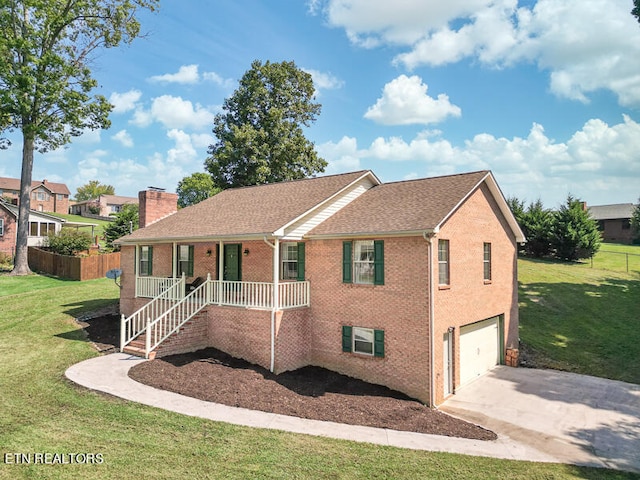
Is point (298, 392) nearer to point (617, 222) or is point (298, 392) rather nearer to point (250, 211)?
point (250, 211)

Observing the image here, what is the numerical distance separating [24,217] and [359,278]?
28270 millimetres

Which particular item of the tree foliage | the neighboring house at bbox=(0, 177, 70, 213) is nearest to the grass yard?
the tree foliage

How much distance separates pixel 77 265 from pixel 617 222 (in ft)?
220

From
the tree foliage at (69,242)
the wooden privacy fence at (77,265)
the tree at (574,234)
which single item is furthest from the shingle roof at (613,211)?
the tree foliage at (69,242)

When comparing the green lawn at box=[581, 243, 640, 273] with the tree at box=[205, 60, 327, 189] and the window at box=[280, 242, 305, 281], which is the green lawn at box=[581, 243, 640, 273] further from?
the window at box=[280, 242, 305, 281]

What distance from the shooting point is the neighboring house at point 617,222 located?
56656 mm

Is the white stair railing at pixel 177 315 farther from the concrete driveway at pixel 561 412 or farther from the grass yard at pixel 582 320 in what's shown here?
the grass yard at pixel 582 320

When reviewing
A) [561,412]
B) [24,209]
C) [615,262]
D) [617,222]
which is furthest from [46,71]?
[617,222]

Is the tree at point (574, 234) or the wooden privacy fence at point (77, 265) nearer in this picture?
the wooden privacy fence at point (77, 265)

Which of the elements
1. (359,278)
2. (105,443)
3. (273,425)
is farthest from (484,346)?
(105,443)

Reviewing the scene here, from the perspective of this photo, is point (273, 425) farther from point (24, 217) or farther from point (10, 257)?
point (10, 257)

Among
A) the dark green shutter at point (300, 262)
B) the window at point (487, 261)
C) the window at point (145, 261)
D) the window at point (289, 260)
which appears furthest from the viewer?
the window at point (145, 261)

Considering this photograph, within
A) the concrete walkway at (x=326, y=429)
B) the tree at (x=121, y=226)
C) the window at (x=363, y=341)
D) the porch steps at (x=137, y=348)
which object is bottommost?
the concrete walkway at (x=326, y=429)

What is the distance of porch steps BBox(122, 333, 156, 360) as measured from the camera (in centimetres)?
1419
